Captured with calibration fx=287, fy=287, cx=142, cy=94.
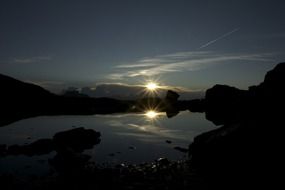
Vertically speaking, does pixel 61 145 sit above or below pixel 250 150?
below

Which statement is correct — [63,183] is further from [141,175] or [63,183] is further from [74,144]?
[74,144]

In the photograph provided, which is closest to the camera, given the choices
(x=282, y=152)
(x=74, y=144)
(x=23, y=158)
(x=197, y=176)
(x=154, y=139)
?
(x=282, y=152)

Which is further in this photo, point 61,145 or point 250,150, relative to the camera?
point 61,145

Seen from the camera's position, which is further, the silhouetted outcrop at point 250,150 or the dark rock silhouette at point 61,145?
the dark rock silhouette at point 61,145

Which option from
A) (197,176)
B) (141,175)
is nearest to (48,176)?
(141,175)

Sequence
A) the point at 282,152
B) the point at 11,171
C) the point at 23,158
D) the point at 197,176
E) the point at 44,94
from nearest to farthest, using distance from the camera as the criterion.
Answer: the point at 282,152
the point at 197,176
the point at 11,171
the point at 23,158
the point at 44,94

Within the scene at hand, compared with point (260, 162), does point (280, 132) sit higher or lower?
higher

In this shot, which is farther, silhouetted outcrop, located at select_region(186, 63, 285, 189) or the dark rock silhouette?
the dark rock silhouette

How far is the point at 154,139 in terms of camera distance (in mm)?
42312

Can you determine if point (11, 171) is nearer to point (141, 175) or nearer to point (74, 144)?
point (141, 175)

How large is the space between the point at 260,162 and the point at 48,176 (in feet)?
Answer: 51.1

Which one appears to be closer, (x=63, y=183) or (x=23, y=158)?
(x=63, y=183)

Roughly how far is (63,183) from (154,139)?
23829 millimetres

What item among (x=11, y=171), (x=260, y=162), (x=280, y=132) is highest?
(x=280, y=132)
